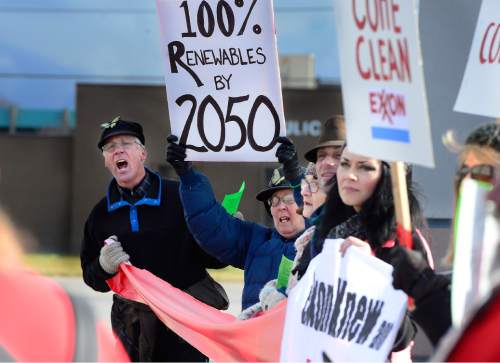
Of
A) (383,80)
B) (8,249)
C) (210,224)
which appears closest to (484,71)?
(210,224)

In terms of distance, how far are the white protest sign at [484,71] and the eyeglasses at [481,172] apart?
5.24 ft

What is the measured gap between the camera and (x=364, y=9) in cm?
374

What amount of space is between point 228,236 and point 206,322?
1.70 feet

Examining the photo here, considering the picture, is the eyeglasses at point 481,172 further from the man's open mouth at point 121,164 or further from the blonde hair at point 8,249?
the man's open mouth at point 121,164

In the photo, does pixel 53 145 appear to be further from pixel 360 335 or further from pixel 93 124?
pixel 360 335

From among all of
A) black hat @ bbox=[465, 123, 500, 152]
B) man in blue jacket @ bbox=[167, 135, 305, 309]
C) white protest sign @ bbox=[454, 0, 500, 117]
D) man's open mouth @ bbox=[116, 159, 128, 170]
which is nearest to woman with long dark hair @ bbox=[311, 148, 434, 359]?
black hat @ bbox=[465, 123, 500, 152]

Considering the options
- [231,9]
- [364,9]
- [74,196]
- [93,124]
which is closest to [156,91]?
[93,124]

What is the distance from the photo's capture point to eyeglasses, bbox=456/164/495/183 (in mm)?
3615

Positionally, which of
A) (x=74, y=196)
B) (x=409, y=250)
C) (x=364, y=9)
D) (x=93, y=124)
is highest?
(x=93, y=124)

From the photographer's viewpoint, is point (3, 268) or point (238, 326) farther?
point (238, 326)

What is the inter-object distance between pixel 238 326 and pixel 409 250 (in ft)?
5.40

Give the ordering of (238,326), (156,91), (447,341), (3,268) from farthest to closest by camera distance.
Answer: (156,91)
(238,326)
(3,268)
(447,341)

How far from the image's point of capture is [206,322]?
5.18 m

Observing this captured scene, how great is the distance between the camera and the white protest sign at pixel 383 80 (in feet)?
11.4
